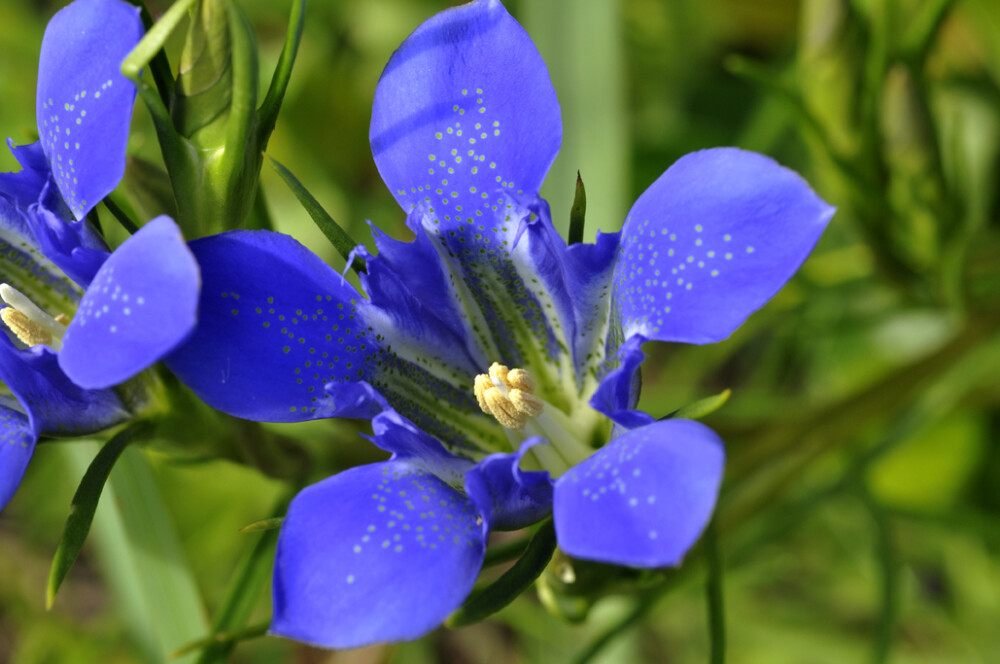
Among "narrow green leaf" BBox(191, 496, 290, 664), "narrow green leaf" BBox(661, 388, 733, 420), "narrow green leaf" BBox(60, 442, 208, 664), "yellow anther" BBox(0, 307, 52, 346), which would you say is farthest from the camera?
"narrow green leaf" BBox(60, 442, 208, 664)

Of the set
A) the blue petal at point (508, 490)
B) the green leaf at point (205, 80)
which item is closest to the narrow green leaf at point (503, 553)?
the blue petal at point (508, 490)

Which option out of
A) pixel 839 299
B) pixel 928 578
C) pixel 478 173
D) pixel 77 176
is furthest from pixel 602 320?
pixel 928 578

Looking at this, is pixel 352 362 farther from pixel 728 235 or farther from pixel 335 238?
pixel 728 235

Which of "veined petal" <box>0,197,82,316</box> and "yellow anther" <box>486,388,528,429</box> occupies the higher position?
"veined petal" <box>0,197,82,316</box>

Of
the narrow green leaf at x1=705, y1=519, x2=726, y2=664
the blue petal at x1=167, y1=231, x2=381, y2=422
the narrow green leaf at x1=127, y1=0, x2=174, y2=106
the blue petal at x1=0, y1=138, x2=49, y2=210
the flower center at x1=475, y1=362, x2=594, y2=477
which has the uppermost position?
the narrow green leaf at x1=127, y1=0, x2=174, y2=106

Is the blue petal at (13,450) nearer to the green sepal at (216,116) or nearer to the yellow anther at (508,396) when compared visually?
the green sepal at (216,116)

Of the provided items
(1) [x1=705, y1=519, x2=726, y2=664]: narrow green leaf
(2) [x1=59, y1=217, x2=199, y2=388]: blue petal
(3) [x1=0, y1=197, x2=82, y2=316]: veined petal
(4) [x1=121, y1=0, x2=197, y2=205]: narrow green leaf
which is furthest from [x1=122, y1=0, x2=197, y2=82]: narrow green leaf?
(1) [x1=705, y1=519, x2=726, y2=664]: narrow green leaf

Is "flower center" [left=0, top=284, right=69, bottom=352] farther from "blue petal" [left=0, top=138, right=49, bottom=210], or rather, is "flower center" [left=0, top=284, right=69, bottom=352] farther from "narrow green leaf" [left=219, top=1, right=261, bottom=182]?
"narrow green leaf" [left=219, top=1, right=261, bottom=182]
